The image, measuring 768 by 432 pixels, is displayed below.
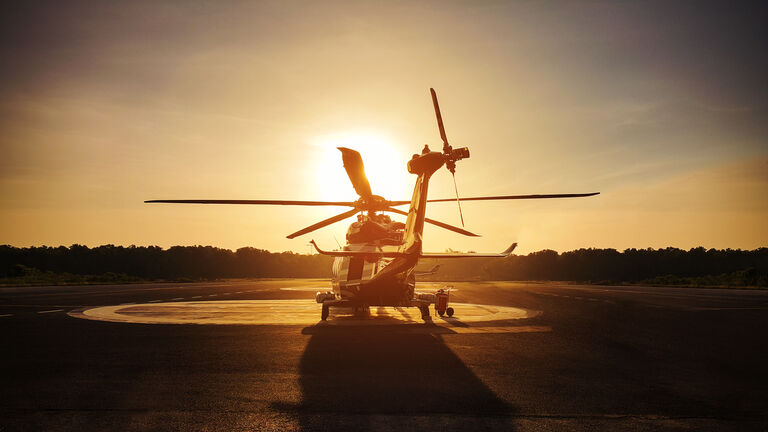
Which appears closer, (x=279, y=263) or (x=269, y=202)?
(x=269, y=202)

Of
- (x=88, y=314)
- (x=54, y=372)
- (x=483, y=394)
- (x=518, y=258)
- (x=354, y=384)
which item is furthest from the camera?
(x=518, y=258)

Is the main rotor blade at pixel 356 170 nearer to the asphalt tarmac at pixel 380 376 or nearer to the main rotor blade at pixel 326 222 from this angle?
the main rotor blade at pixel 326 222

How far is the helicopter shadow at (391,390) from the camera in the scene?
630cm

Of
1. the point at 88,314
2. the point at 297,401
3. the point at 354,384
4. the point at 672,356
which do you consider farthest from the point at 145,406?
the point at 88,314

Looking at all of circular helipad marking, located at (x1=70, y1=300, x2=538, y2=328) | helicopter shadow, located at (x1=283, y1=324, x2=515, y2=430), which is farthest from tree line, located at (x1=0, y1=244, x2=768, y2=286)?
helicopter shadow, located at (x1=283, y1=324, x2=515, y2=430)

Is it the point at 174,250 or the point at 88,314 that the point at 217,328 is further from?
the point at 174,250

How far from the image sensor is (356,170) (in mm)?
17625

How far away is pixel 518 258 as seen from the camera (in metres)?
130

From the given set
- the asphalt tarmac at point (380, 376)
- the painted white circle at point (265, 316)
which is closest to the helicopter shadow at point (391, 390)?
the asphalt tarmac at point (380, 376)

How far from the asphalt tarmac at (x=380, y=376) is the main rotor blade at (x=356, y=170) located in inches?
207

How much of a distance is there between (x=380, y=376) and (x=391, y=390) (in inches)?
45.5

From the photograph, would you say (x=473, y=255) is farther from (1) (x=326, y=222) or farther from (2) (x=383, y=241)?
(1) (x=326, y=222)

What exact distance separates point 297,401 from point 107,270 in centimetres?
11670

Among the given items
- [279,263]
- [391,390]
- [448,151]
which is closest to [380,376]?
[391,390]
